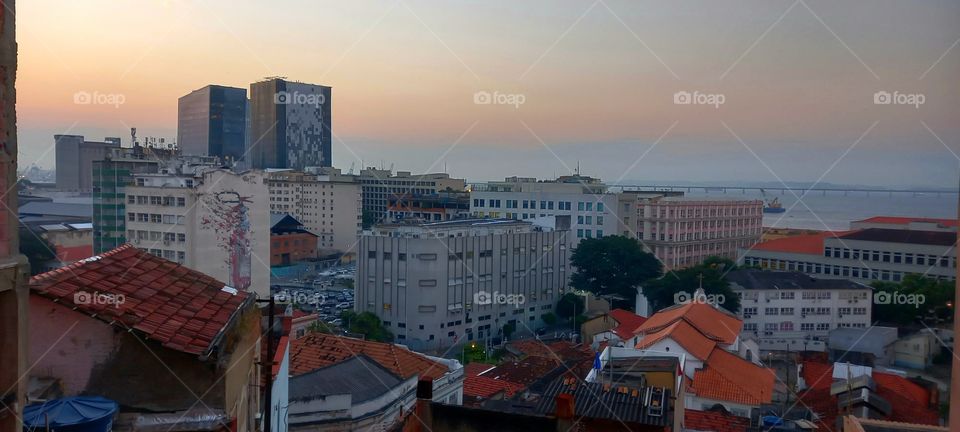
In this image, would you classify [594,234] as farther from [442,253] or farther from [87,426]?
[87,426]

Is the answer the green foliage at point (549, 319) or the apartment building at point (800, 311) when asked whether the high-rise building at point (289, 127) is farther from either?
the apartment building at point (800, 311)

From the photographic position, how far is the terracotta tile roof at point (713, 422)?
855 cm

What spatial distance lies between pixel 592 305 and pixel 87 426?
24588 mm

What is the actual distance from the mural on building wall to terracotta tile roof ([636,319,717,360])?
14580mm

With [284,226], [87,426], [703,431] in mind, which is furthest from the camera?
[284,226]

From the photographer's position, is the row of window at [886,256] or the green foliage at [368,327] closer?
the green foliage at [368,327]

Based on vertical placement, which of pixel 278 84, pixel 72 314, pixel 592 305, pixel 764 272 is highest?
pixel 278 84

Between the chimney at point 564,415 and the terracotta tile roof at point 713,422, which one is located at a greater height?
the chimney at point 564,415

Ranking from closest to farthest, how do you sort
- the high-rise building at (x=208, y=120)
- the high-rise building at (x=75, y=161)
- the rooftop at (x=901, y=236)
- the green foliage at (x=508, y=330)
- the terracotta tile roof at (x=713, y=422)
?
1. the terracotta tile roof at (x=713, y=422)
2. the green foliage at (x=508, y=330)
3. the rooftop at (x=901, y=236)
4. the high-rise building at (x=75, y=161)
5. the high-rise building at (x=208, y=120)

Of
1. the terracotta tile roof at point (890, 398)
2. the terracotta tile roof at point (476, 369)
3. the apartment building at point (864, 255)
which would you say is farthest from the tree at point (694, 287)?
the terracotta tile roof at point (476, 369)

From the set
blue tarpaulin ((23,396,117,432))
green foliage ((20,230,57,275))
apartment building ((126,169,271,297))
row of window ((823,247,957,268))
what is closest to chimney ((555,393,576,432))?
blue tarpaulin ((23,396,117,432))

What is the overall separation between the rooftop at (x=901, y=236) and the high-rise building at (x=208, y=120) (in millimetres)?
37344

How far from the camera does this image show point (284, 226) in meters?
39.1

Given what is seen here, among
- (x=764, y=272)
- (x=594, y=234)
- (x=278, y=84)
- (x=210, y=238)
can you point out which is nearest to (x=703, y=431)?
(x=764, y=272)
